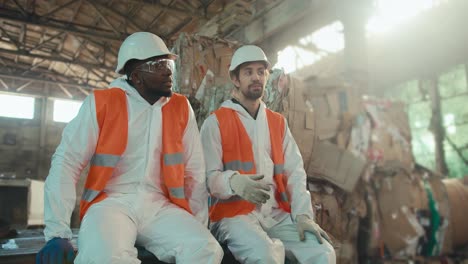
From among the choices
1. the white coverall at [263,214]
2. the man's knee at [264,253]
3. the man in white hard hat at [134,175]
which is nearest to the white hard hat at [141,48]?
the man in white hard hat at [134,175]

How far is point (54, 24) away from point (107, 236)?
29.2 ft

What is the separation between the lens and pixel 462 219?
17.2 feet

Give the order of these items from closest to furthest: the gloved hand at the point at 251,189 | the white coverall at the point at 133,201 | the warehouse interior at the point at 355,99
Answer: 1. the white coverall at the point at 133,201
2. the gloved hand at the point at 251,189
3. the warehouse interior at the point at 355,99

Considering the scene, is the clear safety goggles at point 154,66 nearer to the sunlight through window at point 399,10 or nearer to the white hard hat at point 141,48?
the white hard hat at point 141,48

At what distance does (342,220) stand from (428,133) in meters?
4.11

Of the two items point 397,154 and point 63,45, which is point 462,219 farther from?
point 63,45

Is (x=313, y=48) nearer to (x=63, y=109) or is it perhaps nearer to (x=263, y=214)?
A: (x=263, y=214)

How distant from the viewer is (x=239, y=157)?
2848 millimetres

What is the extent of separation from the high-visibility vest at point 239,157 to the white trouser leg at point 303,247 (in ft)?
0.68

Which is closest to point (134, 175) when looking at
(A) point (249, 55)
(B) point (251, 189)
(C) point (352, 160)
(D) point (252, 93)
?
(B) point (251, 189)

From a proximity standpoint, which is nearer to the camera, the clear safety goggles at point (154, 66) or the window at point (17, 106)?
the clear safety goggles at point (154, 66)

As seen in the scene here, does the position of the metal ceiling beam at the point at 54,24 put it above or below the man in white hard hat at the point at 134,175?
above

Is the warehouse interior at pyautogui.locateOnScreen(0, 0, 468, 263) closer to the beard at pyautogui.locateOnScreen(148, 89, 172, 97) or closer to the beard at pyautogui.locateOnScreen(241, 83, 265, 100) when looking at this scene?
the beard at pyautogui.locateOnScreen(241, 83, 265, 100)

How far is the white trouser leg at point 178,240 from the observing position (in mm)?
2131
